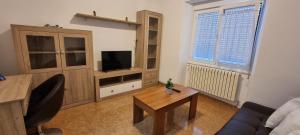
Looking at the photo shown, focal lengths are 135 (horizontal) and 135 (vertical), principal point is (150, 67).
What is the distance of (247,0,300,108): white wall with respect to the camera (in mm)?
1712

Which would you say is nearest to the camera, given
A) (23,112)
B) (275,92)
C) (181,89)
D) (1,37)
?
(23,112)

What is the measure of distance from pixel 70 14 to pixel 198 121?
10.1 ft

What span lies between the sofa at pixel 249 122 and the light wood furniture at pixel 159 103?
0.65 m

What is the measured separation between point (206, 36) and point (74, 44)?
2.81 meters

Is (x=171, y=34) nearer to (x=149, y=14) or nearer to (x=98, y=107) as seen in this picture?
(x=149, y=14)

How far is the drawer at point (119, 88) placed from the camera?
2.86 m

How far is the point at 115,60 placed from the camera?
3088mm

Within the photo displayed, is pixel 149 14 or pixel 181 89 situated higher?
pixel 149 14

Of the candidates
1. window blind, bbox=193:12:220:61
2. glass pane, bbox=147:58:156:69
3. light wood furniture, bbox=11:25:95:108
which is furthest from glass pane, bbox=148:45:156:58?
light wood furniture, bbox=11:25:95:108

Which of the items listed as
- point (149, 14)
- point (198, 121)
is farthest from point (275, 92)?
point (149, 14)

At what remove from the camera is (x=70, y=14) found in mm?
2627

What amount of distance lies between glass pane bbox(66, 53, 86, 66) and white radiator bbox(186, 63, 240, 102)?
2.42 metres

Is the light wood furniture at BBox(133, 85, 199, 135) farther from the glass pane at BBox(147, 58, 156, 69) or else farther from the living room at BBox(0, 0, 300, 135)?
the glass pane at BBox(147, 58, 156, 69)

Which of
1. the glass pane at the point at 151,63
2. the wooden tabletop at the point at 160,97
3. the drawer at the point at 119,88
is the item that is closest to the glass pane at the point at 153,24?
the glass pane at the point at 151,63
